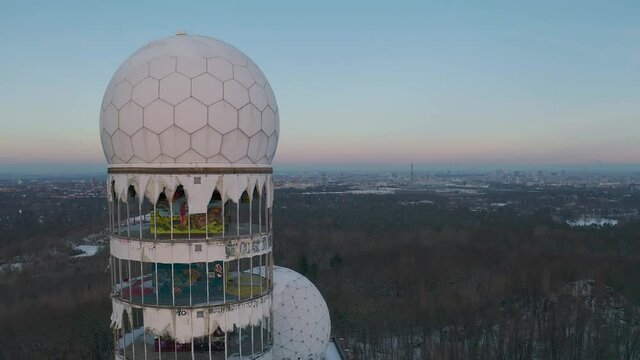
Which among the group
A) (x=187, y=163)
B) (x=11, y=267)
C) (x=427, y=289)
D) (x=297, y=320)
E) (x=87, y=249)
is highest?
(x=187, y=163)

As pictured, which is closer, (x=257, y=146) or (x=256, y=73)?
(x=257, y=146)

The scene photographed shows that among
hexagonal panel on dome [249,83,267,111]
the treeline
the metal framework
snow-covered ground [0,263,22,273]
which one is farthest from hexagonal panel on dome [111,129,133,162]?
snow-covered ground [0,263,22,273]

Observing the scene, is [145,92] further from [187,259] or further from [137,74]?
→ [187,259]

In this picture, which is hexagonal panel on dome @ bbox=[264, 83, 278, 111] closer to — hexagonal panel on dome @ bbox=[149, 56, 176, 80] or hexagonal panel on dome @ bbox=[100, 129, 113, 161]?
hexagonal panel on dome @ bbox=[149, 56, 176, 80]

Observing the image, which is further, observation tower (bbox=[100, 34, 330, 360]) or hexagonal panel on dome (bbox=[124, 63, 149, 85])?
hexagonal panel on dome (bbox=[124, 63, 149, 85])

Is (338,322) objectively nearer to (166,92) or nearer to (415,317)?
(415,317)

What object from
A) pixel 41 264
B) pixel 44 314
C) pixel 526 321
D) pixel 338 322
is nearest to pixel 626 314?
pixel 526 321

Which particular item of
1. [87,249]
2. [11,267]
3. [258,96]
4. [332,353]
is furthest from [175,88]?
[87,249]
